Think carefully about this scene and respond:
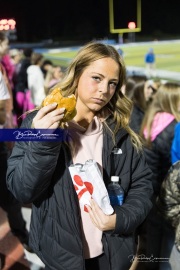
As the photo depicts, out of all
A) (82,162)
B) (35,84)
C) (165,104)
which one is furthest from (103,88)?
(35,84)

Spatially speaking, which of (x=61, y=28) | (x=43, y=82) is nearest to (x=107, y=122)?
(x=43, y=82)

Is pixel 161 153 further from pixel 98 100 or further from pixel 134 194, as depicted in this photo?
pixel 98 100

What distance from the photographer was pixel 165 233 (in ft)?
8.00

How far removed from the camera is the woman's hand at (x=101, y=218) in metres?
1.34

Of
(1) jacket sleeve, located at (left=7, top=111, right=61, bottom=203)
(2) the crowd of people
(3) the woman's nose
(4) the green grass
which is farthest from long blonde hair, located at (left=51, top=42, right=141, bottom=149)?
(4) the green grass

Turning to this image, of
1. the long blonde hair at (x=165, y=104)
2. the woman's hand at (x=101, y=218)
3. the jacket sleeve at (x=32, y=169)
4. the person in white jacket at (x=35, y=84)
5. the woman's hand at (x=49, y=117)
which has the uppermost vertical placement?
the woman's hand at (x=49, y=117)

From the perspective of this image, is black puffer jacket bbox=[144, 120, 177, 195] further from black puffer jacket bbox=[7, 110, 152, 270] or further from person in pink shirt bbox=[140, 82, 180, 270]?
black puffer jacket bbox=[7, 110, 152, 270]

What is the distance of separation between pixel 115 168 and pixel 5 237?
6.33 ft

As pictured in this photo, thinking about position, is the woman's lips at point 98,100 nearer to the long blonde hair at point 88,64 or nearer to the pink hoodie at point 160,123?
the long blonde hair at point 88,64

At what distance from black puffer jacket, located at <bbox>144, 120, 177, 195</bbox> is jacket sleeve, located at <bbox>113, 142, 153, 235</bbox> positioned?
4.09ft

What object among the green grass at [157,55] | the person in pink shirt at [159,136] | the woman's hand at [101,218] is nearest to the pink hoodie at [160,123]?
the person in pink shirt at [159,136]

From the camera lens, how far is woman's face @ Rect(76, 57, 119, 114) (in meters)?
1.47

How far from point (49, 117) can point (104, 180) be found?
449mm

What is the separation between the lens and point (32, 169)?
126cm
